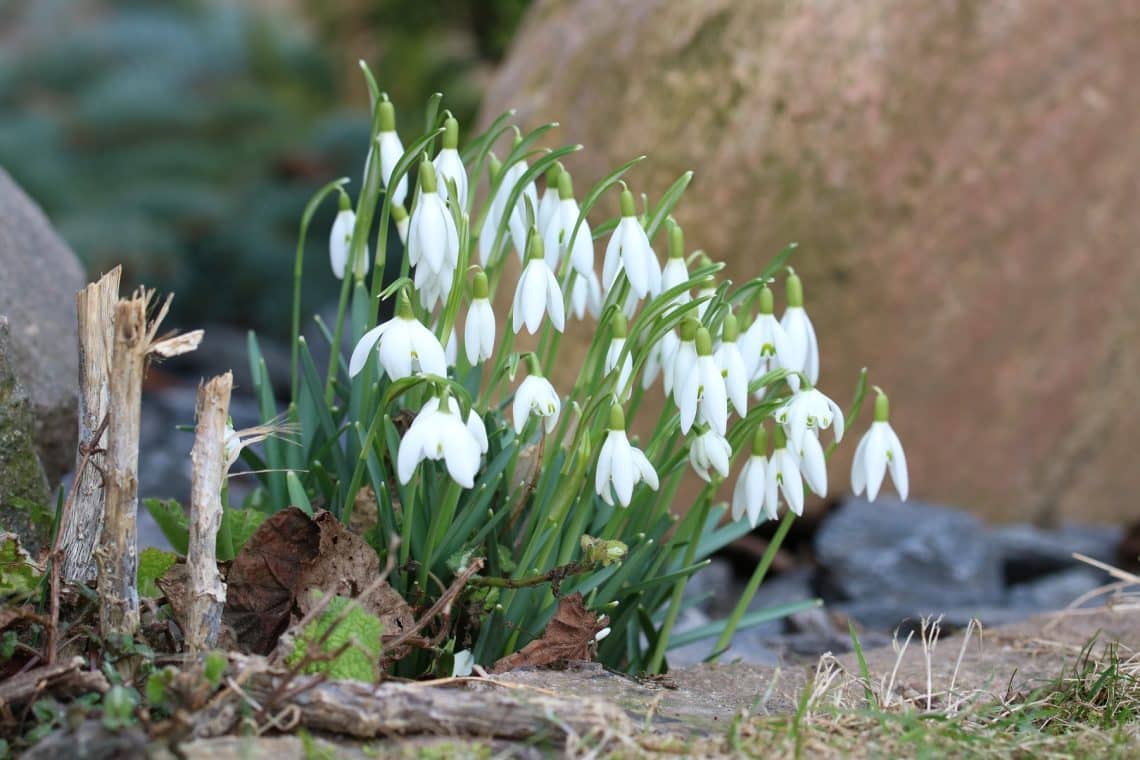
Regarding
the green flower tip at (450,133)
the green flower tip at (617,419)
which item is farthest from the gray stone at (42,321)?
the green flower tip at (617,419)

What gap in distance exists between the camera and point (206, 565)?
1.45m

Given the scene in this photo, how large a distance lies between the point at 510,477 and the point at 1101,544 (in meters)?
2.33

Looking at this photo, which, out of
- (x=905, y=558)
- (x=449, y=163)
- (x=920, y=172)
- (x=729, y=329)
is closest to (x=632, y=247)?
(x=729, y=329)

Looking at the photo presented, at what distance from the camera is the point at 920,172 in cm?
333

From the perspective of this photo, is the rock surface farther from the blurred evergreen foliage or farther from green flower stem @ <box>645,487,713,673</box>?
the blurred evergreen foliage

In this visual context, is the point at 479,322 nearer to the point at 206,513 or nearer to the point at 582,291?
the point at 582,291

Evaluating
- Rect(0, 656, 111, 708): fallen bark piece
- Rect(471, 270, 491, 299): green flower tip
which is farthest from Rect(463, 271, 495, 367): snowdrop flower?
Rect(0, 656, 111, 708): fallen bark piece

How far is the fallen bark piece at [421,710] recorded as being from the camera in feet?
4.40

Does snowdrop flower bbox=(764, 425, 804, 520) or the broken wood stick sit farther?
snowdrop flower bbox=(764, 425, 804, 520)

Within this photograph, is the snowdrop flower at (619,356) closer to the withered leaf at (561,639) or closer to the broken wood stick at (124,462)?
the withered leaf at (561,639)

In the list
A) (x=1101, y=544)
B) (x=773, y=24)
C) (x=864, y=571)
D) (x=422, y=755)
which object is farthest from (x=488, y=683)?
(x=1101, y=544)

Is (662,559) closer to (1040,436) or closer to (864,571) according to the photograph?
(864,571)

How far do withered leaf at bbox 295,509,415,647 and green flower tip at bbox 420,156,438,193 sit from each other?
431mm

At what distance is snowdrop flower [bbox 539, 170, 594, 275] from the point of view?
1.67 m
